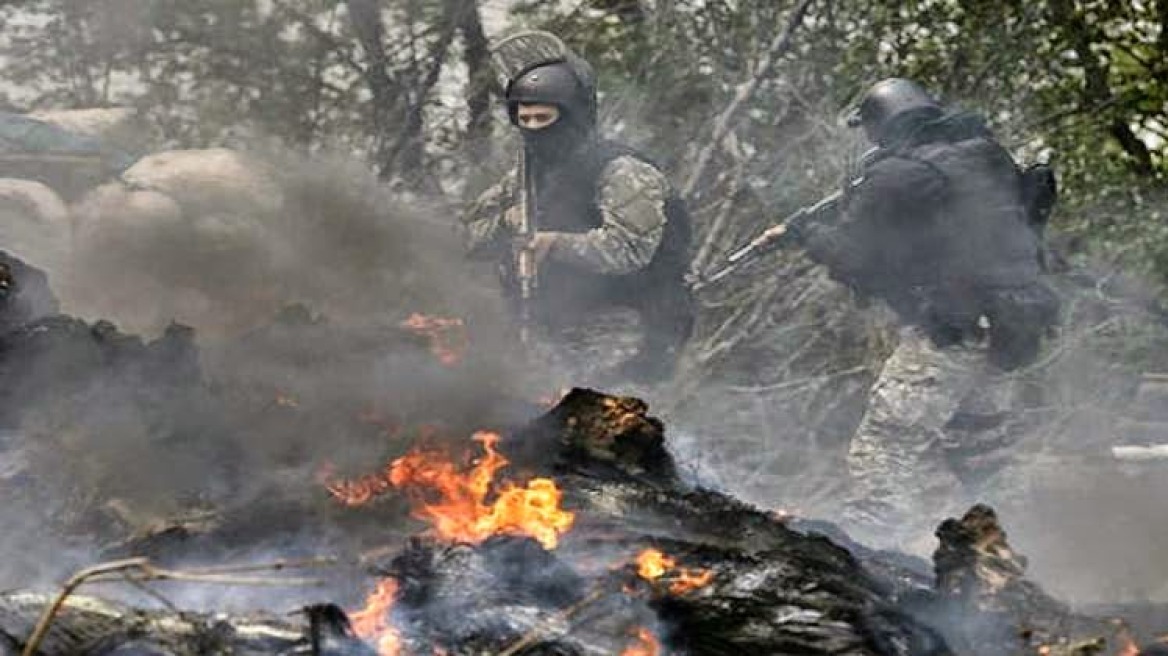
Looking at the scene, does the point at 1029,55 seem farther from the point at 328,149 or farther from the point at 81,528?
the point at 81,528

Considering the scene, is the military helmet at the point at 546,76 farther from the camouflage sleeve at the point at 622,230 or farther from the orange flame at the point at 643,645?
the orange flame at the point at 643,645

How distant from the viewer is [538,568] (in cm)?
409

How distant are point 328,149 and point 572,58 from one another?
13.7 ft

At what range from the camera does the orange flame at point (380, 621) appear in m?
3.78

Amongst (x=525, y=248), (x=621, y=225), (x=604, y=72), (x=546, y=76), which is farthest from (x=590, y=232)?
(x=604, y=72)

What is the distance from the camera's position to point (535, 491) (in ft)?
15.2

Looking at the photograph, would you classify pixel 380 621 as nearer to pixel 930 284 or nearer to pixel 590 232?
pixel 590 232

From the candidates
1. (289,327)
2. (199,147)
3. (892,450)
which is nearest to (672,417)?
(892,450)

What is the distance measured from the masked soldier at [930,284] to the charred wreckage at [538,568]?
192cm

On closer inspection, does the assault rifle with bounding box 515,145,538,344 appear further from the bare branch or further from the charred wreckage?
the bare branch

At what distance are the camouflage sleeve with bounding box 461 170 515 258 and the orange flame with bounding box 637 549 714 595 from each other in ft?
12.4

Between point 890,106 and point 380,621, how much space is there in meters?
4.52

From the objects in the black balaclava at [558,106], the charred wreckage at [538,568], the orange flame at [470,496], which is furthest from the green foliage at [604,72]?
the orange flame at [470,496]

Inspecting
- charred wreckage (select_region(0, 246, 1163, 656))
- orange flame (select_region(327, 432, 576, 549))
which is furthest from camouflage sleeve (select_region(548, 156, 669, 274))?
orange flame (select_region(327, 432, 576, 549))
